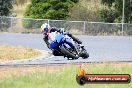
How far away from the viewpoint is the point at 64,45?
8.55 m

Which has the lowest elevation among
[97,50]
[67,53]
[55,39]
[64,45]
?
[97,50]

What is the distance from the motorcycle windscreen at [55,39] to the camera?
795cm

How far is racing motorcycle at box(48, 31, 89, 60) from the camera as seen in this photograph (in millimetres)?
8062

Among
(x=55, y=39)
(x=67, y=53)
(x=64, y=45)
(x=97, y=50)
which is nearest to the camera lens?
(x=55, y=39)

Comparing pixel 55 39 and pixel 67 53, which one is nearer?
pixel 55 39

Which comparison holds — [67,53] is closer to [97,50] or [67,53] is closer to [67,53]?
[67,53]

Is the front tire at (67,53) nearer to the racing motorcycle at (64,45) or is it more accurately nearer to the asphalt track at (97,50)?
the racing motorcycle at (64,45)

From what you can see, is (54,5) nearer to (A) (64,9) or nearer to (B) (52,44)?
(A) (64,9)

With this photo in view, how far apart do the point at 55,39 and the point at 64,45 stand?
440 mm

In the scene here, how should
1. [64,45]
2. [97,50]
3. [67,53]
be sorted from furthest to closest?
[97,50]
[67,53]
[64,45]

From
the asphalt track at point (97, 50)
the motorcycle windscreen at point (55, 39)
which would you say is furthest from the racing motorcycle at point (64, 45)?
the asphalt track at point (97, 50)

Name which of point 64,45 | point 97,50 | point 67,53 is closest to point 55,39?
point 64,45

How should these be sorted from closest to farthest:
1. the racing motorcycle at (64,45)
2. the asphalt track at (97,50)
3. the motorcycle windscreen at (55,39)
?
the motorcycle windscreen at (55,39), the racing motorcycle at (64,45), the asphalt track at (97,50)

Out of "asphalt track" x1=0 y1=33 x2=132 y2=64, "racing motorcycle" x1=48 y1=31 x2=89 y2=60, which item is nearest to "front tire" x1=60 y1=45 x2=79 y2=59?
"racing motorcycle" x1=48 y1=31 x2=89 y2=60
